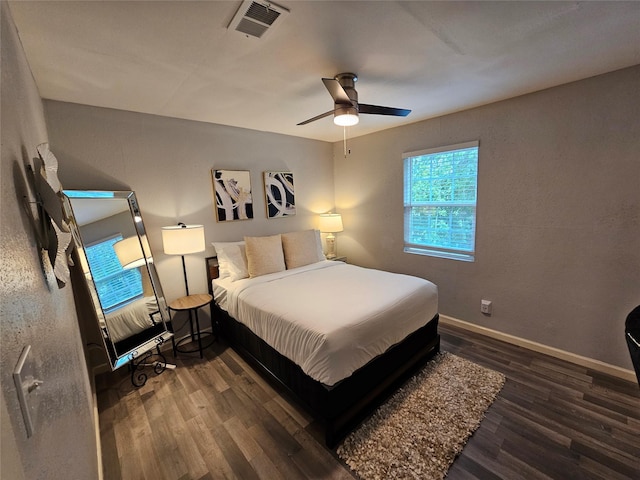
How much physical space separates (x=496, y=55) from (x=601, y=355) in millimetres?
2617

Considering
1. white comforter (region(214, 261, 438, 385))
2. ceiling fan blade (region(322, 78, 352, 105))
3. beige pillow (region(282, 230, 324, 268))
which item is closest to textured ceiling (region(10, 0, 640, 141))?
ceiling fan blade (region(322, 78, 352, 105))

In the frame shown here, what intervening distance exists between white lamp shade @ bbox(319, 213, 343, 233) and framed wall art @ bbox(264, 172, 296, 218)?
1.54 ft

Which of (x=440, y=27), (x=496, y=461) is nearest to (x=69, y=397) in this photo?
(x=496, y=461)

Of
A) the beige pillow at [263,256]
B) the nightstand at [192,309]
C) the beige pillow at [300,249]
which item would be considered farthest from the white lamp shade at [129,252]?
the beige pillow at [300,249]

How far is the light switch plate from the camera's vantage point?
55 centimetres

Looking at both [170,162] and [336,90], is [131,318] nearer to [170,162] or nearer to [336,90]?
[170,162]

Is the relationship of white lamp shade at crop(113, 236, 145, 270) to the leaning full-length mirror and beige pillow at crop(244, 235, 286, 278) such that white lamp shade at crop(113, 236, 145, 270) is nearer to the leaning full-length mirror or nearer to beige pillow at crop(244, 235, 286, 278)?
the leaning full-length mirror

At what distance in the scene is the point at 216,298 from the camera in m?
3.08

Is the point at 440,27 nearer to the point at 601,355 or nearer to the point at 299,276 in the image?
the point at 299,276

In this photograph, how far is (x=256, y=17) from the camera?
4.48ft

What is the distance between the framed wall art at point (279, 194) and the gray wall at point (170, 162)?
0.08 meters

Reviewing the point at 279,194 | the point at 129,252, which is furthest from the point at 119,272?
the point at 279,194

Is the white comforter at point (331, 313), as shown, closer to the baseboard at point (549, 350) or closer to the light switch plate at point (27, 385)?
the baseboard at point (549, 350)

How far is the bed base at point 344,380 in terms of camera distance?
1.80m
